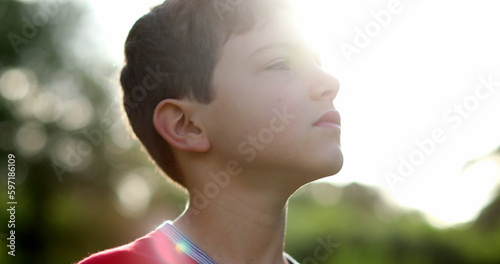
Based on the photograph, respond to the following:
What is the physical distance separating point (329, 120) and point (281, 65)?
0.90 ft

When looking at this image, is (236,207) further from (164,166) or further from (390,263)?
(390,263)

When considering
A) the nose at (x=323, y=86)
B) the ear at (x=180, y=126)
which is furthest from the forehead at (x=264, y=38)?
the ear at (x=180, y=126)

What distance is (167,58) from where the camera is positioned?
283 centimetres

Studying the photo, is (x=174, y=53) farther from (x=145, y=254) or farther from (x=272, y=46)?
(x=145, y=254)

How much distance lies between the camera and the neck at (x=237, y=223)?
2.68 m

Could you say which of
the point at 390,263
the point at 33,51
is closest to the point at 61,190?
the point at 33,51

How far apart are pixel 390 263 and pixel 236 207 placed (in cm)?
707

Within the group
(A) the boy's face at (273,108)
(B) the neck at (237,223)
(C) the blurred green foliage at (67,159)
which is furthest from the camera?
(C) the blurred green foliage at (67,159)

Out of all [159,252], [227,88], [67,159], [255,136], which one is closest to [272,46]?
[227,88]

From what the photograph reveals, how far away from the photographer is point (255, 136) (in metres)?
2.60

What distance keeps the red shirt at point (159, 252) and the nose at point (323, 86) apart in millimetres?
732

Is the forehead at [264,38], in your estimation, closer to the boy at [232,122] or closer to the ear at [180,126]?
the boy at [232,122]

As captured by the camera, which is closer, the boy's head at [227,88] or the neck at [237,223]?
the boy's head at [227,88]

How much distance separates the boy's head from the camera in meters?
2.58
